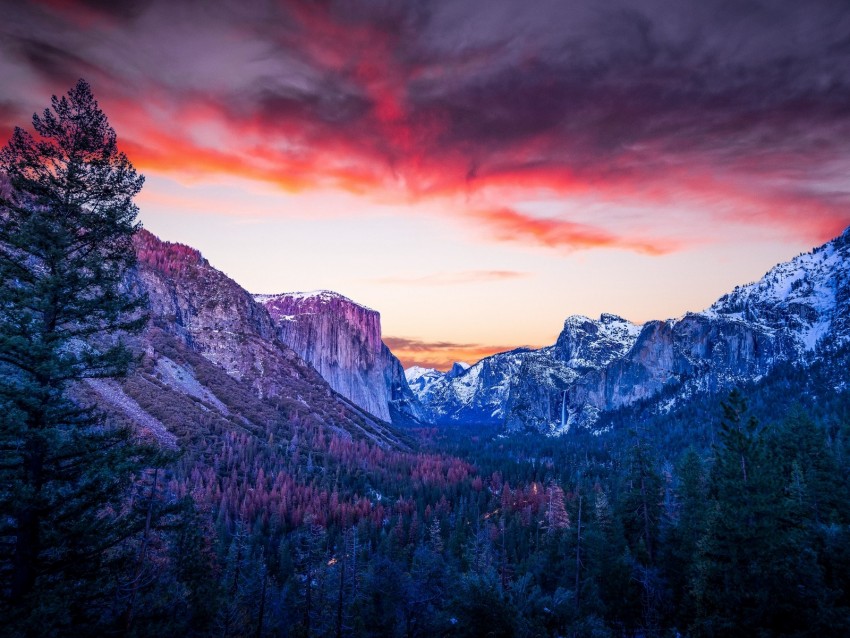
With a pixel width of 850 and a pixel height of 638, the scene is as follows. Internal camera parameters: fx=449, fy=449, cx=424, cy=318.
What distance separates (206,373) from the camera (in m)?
144

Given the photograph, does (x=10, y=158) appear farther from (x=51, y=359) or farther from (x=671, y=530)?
(x=671, y=530)

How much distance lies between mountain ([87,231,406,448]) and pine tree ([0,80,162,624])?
95062 mm

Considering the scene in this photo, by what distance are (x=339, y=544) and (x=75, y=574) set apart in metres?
57.4

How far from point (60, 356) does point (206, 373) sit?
483 ft

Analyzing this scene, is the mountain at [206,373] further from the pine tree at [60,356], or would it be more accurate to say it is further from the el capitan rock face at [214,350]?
the pine tree at [60,356]

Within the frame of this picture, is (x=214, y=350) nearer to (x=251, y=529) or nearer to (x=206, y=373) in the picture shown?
(x=206, y=373)

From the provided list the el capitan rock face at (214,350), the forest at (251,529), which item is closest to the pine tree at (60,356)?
the forest at (251,529)

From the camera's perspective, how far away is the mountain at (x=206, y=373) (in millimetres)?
107750

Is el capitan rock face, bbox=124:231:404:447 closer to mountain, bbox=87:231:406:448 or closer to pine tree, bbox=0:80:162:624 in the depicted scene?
mountain, bbox=87:231:406:448

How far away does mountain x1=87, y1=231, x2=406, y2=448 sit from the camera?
4242 inches

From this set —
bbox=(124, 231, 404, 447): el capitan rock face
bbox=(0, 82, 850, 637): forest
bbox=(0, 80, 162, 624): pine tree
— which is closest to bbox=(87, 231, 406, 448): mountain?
bbox=(124, 231, 404, 447): el capitan rock face

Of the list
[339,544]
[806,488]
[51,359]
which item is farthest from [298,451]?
[51,359]

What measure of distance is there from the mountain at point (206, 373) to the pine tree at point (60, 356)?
312 ft

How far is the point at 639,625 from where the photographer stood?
2972cm
